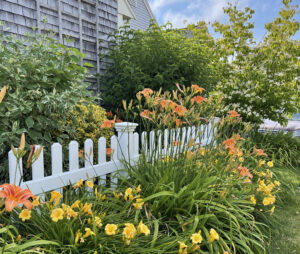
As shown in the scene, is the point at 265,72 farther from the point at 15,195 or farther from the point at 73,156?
the point at 15,195

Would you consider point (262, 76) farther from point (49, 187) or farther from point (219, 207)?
point (49, 187)

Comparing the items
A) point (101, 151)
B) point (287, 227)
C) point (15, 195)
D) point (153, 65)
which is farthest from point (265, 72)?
point (15, 195)

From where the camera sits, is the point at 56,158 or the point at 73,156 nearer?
the point at 56,158

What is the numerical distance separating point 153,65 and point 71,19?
1681 mm

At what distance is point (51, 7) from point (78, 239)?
398 cm

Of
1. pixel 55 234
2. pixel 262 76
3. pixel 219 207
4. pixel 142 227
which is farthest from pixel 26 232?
pixel 262 76

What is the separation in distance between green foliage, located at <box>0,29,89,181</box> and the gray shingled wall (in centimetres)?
146

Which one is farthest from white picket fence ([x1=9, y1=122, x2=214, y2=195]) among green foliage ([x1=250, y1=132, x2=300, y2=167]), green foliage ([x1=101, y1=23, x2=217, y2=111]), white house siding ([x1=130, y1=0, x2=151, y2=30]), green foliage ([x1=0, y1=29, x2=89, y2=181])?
white house siding ([x1=130, y1=0, x2=151, y2=30])

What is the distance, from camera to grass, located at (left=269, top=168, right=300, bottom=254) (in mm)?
2137

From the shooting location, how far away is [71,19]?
4566 millimetres

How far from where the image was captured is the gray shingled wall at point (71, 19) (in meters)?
3.78

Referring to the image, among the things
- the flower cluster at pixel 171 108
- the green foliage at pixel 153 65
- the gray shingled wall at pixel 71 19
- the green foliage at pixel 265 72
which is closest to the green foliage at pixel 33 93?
the flower cluster at pixel 171 108

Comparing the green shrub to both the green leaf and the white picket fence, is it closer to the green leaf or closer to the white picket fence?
the white picket fence

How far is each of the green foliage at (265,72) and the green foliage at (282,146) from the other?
65 centimetres
